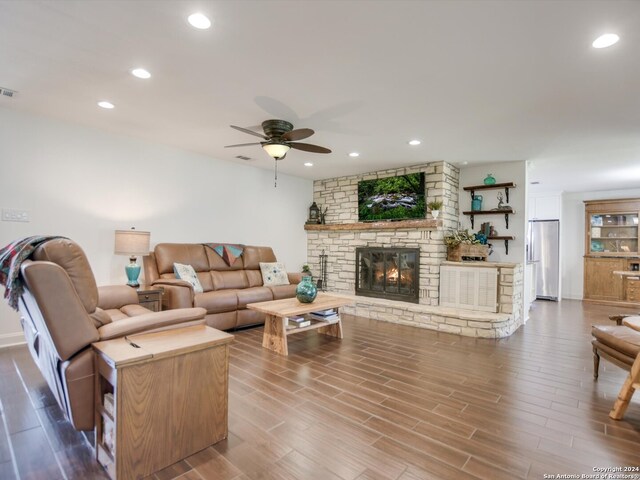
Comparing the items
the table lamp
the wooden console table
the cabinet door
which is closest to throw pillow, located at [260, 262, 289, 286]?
the table lamp

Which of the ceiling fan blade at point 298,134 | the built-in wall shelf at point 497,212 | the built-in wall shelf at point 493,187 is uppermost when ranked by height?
the ceiling fan blade at point 298,134

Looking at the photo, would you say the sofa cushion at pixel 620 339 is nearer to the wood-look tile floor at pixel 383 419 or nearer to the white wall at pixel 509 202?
the wood-look tile floor at pixel 383 419

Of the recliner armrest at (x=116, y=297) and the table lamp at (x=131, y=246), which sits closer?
the recliner armrest at (x=116, y=297)

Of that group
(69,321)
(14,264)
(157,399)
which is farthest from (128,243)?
(157,399)

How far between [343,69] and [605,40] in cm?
166

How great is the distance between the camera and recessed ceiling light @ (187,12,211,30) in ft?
6.43

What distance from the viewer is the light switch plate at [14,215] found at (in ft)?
11.6

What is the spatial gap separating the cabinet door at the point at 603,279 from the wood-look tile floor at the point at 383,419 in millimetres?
4907

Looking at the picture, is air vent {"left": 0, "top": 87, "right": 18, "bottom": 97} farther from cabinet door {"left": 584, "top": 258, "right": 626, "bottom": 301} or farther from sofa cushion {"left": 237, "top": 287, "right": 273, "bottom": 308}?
cabinet door {"left": 584, "top": 258, "right": 626, "bottom": 301}

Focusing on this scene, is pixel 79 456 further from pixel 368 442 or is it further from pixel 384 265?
pixel 384 265

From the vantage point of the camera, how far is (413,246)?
17.8 feet

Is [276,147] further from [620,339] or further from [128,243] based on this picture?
[620,339]

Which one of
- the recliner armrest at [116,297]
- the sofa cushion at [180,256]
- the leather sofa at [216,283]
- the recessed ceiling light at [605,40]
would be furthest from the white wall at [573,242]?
the recliner armrest at [116,297]

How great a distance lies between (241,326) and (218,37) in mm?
3464
